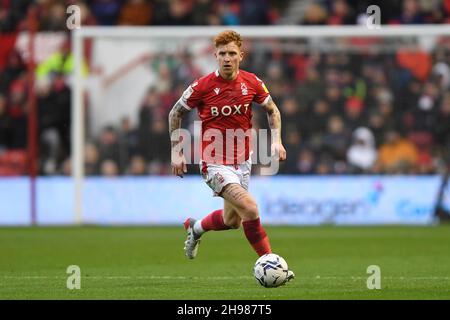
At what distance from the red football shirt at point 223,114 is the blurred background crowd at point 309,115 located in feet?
30.6

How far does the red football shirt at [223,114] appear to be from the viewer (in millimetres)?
10406

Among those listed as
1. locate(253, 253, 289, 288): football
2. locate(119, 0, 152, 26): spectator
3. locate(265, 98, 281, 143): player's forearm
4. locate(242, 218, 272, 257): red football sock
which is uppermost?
locate(119, 0, 152, 26): spectator

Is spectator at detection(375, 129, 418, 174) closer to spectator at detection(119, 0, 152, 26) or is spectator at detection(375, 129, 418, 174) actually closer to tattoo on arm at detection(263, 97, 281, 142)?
spectator at detection(119, 0, 152, 26)

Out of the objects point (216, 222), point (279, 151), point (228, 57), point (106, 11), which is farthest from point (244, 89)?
point (106, 11)

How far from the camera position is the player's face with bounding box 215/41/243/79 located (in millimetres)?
10156

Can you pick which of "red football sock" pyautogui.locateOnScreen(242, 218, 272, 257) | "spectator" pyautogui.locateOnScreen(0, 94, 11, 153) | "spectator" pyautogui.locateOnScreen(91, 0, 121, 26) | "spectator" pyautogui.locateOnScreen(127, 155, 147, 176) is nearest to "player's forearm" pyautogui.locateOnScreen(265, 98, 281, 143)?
"red football sock" pyautogui.locateOnScreen(242, 218, 272, 257)

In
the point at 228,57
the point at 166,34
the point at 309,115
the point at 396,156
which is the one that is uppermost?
the point at 166,34

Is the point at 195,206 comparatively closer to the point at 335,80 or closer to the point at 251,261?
the point at 335,80

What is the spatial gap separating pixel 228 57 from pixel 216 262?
342cm

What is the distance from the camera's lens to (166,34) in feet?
67.2

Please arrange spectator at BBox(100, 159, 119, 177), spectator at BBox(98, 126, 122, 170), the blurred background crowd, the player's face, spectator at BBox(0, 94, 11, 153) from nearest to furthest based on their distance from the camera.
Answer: the player's face < the blurred background crowd < spectator at BBox(100, 159, 119, 177) < spectator at BBox(98, 126, 122, 170) < spectator at BBox(0, 94, 11, 153)

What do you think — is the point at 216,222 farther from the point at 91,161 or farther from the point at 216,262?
the point at 91,161

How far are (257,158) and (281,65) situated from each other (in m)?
2.20

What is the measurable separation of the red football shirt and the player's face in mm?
156
